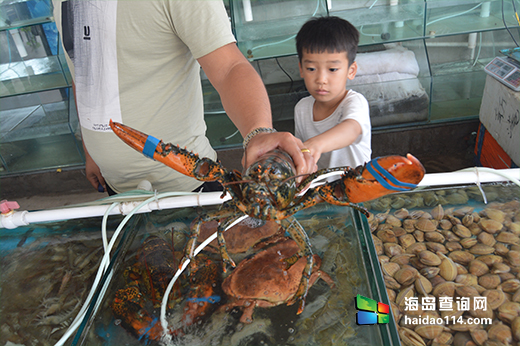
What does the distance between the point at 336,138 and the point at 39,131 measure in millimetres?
3481

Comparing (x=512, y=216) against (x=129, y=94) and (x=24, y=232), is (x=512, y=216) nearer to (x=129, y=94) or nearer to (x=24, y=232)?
(x=129, y=94)

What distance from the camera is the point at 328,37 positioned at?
1.93 meters

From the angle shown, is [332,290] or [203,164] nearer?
[203,164]

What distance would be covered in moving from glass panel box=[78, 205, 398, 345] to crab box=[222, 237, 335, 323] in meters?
0.02

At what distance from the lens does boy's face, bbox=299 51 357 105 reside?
195cm

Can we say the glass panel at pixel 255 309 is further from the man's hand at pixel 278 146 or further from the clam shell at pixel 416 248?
the man's hand at pixel 278 146

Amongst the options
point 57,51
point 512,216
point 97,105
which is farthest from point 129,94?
point 57,51

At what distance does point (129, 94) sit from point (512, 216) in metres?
1.61

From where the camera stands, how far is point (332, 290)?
1097 mm

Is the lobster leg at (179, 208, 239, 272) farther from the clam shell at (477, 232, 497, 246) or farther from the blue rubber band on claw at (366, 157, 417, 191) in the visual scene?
the clam shell at (477, 232, 497, 246)

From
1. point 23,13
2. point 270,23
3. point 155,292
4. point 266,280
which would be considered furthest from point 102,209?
point 23,13

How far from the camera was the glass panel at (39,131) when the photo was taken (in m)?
3.73

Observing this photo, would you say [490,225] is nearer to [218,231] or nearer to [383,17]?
[218,231]

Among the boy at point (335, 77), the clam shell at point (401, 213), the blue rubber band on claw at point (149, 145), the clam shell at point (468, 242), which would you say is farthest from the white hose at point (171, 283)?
the boy at point (335, 77)
